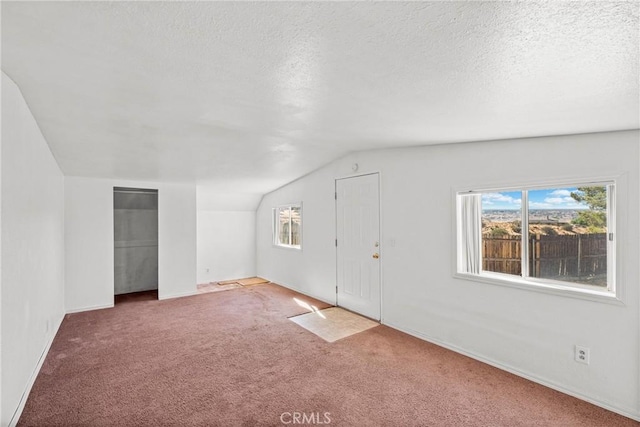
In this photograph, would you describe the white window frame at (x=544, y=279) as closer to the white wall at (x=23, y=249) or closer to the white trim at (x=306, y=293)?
the white trim at (x=306, y=293)

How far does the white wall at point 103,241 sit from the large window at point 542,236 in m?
4.55

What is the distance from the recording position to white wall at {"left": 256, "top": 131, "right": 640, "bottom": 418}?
224 centimetres

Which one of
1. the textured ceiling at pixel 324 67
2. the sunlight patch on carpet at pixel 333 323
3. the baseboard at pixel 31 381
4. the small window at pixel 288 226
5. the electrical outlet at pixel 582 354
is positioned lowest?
the sunlight patch on carpet at pixel 333 323

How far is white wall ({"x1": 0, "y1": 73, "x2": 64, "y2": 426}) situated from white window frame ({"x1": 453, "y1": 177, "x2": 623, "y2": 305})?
12.0ft

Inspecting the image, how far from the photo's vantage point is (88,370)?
281cm

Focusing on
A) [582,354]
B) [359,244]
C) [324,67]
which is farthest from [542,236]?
[324,67]

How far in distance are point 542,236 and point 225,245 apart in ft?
19.0

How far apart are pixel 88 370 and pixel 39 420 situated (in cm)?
71

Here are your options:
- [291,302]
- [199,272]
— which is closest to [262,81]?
[291,302]

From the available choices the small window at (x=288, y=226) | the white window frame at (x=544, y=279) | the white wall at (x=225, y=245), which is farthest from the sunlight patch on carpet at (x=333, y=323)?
the white wall at (x=225, y=245)

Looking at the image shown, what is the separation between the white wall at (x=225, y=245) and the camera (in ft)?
21.5

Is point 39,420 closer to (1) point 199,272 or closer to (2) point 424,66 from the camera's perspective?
(2) point 424,66

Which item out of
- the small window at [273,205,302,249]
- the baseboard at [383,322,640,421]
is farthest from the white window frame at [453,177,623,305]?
the small window at [273,205,302,249]

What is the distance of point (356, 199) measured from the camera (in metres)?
4.44
